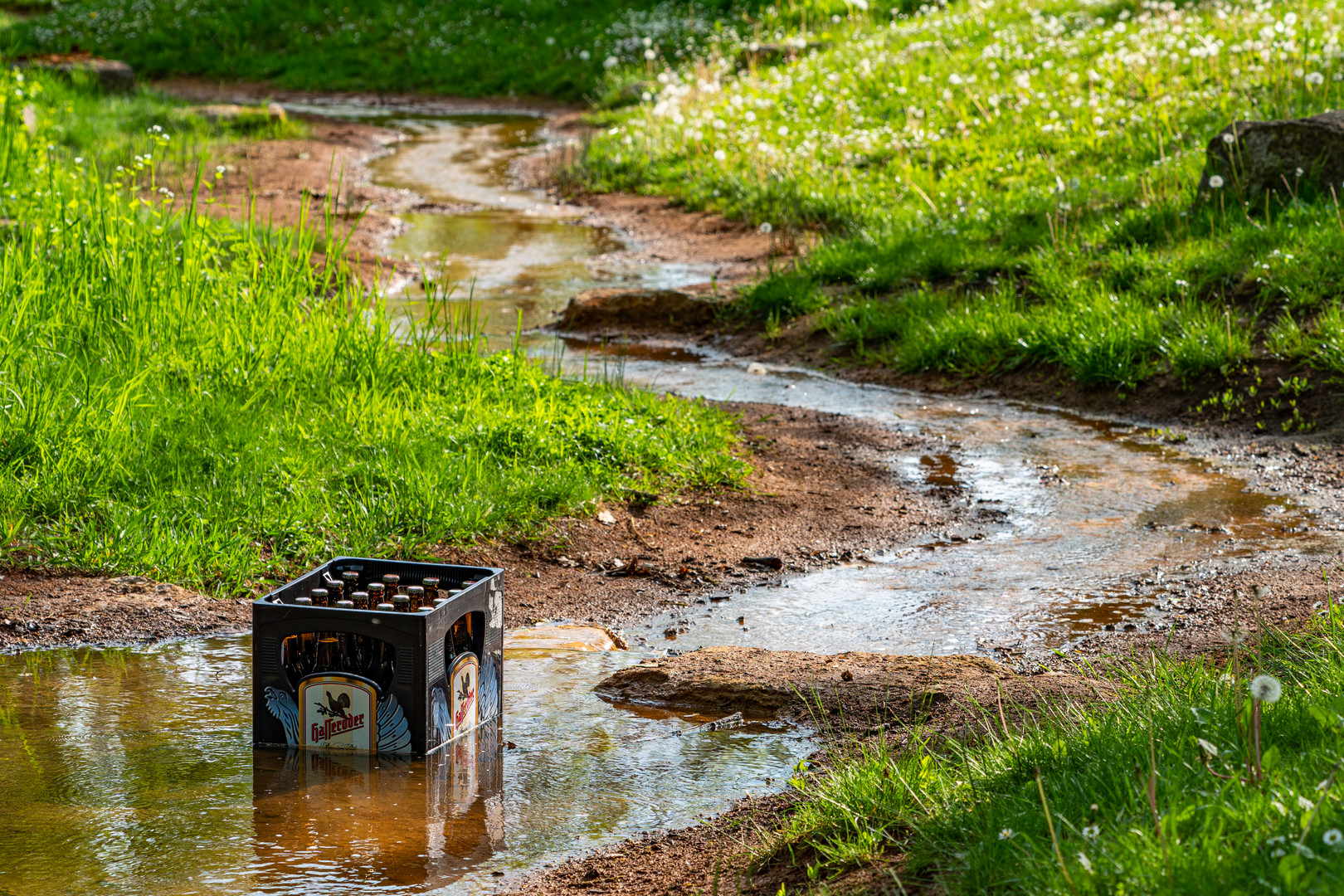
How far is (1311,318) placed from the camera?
26.7 feet

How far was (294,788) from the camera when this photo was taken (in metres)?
3.71

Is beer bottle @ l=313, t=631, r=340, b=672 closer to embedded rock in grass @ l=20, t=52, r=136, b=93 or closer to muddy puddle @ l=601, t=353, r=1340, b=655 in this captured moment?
muddy puddle @ l=601, t=353, r=1340, b=655

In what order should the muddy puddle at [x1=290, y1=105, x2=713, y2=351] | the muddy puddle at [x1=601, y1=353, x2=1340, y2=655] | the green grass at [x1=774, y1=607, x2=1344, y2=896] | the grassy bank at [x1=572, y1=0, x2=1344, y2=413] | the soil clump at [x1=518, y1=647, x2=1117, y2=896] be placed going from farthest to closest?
the muddy puddle at [x1=290, y1=105, x2=713, y2=351] → the grassy bank at [x1=572, y1=0, x2=1344, y2=413] → the muddy puddle at [x1=601, y1=353, x2=1340, y2=655] → the soil clump at [x1=518, y1=647, x2=1117, y2=896] → the green grass at [x1=774, y1=607, x2=1344, y2=896]

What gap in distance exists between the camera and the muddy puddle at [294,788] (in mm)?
3281

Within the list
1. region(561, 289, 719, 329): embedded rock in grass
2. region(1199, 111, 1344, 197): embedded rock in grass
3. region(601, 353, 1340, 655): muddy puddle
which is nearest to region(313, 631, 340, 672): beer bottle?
region(601, 353, 1340, 655): muddy puddle

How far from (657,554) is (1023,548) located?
158 cm

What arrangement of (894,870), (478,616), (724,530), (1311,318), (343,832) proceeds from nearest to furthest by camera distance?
(894,870) → (343,832) → (478,616) → (724,530) → (1311,318)

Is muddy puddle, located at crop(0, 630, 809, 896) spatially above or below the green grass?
below

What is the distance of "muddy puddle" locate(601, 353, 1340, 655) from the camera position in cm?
505

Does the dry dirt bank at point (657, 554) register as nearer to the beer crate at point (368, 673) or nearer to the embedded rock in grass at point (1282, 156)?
the beer crate at point (368, 673)

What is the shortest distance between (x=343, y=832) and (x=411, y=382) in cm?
379

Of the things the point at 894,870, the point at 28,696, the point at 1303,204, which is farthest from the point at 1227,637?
the point at 1303,204

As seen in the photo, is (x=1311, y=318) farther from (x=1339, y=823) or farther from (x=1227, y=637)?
(x=1339, y=823)

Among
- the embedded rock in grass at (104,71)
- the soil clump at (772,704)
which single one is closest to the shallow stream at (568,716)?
the soil clump at (772,704)
